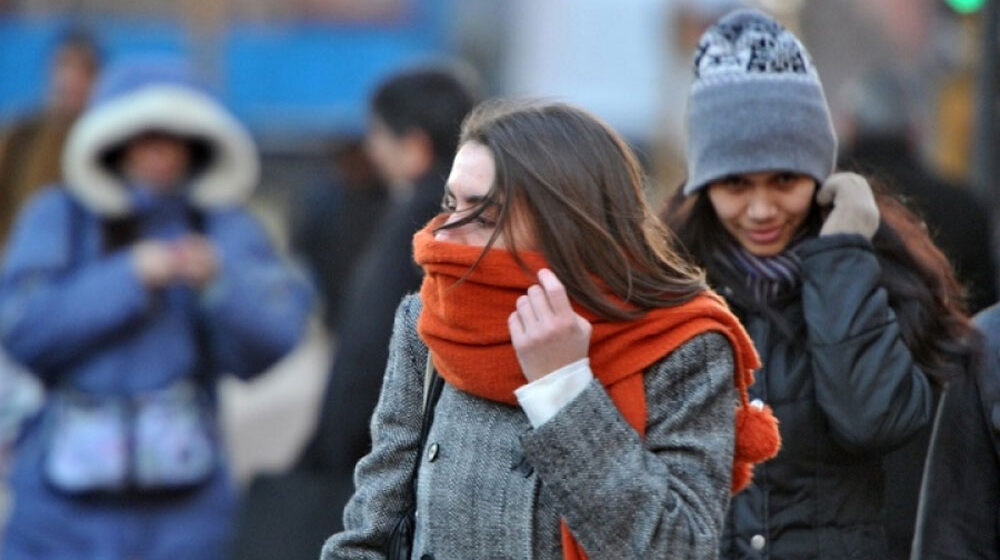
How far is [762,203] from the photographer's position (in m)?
3.54

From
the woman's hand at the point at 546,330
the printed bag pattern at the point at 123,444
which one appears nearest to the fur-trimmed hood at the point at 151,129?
the printed bag pattern at the point at 123,444

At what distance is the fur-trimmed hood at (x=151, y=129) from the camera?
5328 millimetres

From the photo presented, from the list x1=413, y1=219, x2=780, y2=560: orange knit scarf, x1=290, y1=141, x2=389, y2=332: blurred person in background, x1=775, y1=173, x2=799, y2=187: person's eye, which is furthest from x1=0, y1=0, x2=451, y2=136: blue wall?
x1=413, y1=219, x2=780, y2=560: orange knit scarf

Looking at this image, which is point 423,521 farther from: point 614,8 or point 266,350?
point 614,8

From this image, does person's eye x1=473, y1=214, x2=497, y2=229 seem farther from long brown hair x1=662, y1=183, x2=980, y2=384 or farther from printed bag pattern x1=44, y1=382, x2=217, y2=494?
printed bag pattern x1=44, y1=382, x2=217, y2=494

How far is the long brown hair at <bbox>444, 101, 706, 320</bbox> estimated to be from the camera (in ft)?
9.14

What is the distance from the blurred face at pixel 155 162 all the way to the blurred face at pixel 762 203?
2.34 metres

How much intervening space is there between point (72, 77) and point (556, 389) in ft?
18.8

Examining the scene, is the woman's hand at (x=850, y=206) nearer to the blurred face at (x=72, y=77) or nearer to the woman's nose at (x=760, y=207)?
the woman's nose at (x=760, y=207)

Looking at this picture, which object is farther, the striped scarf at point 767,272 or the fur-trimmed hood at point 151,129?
the fur-trimmed hood at point 151,129

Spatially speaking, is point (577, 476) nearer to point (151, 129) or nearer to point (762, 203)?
point (762, 203)

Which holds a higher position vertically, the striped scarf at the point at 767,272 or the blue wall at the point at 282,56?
the striped scarf at the point at 767,272

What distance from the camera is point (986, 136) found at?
725 centimetres

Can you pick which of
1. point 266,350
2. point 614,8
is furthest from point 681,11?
point 266,350
